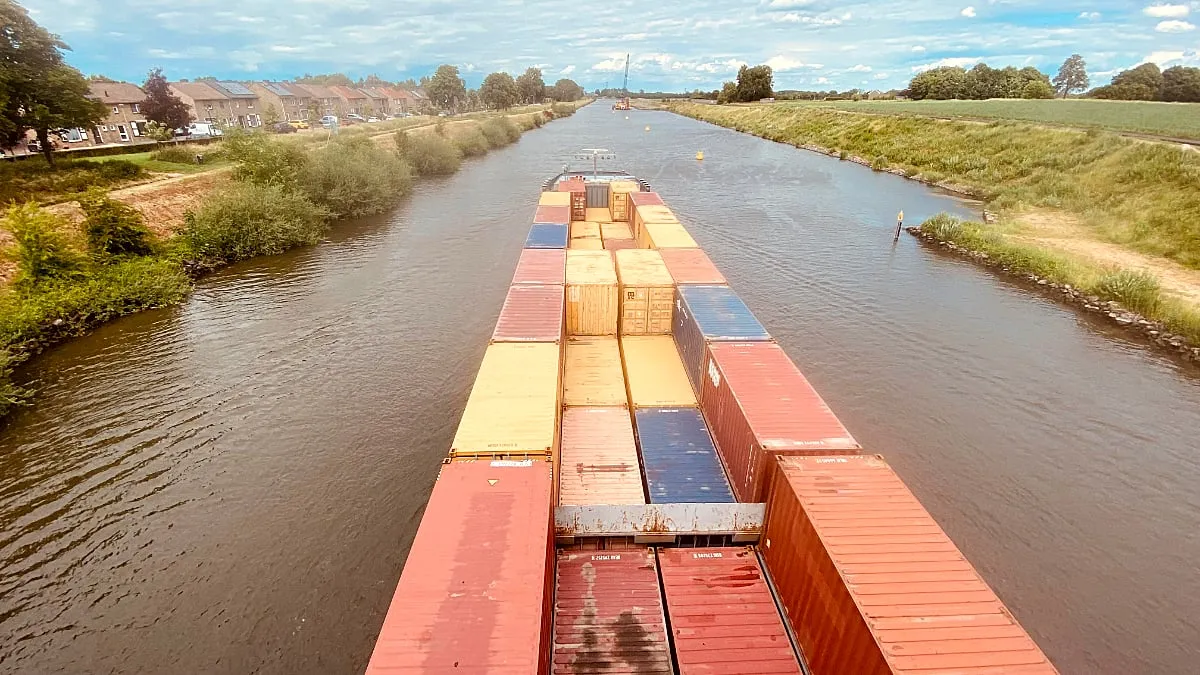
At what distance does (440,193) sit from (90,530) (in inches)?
1973

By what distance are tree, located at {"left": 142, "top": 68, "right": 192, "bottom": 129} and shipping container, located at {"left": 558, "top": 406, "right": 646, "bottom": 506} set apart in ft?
243

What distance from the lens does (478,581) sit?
9.62 m

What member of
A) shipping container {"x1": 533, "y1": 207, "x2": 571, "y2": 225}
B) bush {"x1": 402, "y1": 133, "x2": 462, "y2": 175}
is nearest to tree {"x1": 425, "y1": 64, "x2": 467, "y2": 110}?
bush {"x1": 402, "y1": 133, "x2": 462, "y2": 175}

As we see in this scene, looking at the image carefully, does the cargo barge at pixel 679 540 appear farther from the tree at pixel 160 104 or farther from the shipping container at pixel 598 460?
the tree at pixel 160 104

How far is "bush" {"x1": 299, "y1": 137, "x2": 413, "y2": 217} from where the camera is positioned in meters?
48.3

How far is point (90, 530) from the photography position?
53.7ft

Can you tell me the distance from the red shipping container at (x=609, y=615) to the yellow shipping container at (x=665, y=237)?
19049 mm

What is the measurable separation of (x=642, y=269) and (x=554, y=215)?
518 inches

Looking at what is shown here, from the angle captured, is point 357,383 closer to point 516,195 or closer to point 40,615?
point 40,615

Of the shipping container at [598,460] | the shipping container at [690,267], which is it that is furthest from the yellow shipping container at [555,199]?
the shipping container at [598,460]

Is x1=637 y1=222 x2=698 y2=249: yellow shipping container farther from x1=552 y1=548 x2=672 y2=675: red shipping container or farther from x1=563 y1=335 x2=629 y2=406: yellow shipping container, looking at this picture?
x1=552 y1=548 x2=672 y2=675: red shipping container

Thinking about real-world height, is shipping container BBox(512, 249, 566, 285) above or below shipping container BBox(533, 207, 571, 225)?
below

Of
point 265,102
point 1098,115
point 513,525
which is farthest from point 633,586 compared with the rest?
point 265,102

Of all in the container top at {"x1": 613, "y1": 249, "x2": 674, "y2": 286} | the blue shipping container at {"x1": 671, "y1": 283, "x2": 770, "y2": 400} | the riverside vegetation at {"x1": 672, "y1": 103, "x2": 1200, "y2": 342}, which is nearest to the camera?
the blue shipping container at {"x1": 671, "y1": 283, "x2": 770, "y2": 400}
